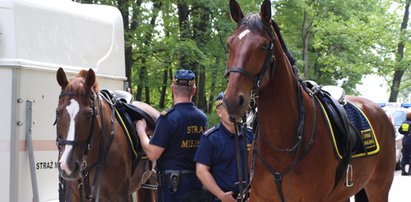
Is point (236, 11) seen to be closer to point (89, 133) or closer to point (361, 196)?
point (89, 133)

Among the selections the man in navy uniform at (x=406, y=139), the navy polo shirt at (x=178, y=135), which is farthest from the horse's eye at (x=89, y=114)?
the man in navy uniform at (x=406, y=139)

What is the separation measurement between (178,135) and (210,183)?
665 millimetres

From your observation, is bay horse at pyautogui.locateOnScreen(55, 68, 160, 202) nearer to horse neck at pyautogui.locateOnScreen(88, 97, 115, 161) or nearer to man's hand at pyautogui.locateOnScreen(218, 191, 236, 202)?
horse neck at pyautogui.locateOnScreen(88, 97, 115, 161)

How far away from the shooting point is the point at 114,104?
6516mm

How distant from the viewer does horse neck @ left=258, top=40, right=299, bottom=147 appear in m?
4.51

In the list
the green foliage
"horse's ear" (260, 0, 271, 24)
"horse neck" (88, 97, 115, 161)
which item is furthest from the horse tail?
the green foliage

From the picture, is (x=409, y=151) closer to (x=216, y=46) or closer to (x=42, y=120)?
(x=216, y=46)

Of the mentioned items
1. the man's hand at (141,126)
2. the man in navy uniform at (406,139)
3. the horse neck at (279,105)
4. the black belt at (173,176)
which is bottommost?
the man in navy uniform at (406,139)

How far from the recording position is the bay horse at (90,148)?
5.28m

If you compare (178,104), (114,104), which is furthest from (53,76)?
(178,104)

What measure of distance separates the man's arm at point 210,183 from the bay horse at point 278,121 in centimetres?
53

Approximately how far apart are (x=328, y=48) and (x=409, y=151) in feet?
42.1

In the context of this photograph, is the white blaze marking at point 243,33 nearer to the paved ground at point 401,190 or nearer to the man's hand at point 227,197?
the man's hand at point 227,197

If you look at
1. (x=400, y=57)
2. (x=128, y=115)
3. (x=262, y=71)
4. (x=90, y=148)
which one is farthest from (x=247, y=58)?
(x=400, y=57)
